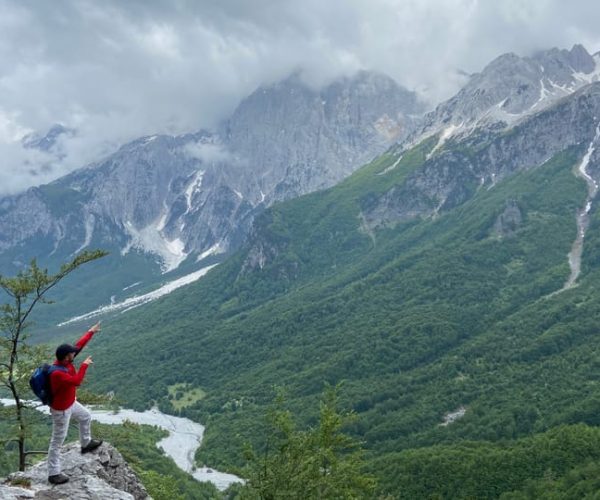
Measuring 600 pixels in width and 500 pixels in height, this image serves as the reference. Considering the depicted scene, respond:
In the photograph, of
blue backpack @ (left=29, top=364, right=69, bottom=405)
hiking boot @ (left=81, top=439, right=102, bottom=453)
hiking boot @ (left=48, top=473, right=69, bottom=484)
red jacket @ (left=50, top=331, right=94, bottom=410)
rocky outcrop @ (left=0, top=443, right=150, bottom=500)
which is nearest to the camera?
blue backpack @ (left=29, top=364, right=69, bottom=405)

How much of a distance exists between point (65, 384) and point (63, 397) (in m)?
0.74

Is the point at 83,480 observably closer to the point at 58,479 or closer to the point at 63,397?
the point at 58,479

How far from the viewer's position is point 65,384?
27.1 metres

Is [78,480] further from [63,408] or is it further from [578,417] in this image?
[578,417]

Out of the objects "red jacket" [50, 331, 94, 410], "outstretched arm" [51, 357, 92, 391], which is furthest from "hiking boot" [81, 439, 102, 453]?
"outstretched arm" [51, 357, 92, 391]

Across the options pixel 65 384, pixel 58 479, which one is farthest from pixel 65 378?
pixel 58 479

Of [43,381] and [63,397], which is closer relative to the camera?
[43,381]

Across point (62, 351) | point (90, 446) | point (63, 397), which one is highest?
point (62, 351)

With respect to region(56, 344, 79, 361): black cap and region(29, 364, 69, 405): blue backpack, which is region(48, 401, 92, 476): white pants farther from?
region(56, 344, 79, 361): black cap

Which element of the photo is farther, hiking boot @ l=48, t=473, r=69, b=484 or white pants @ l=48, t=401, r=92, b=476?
hiking boot @ l=48, t=473, r=69, b=484

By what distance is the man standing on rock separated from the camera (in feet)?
88.1

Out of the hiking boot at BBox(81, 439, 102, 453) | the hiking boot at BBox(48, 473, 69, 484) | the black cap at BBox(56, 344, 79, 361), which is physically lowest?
the hiking boot at BBox(48, 473, 69, 484)

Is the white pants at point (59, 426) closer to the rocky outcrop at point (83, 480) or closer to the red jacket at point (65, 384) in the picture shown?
the red jacket at point (65, 384)

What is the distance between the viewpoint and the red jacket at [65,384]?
26.8 m
